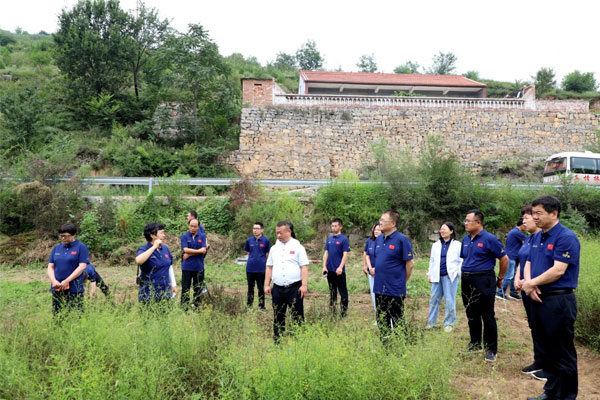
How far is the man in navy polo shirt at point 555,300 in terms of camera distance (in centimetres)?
389

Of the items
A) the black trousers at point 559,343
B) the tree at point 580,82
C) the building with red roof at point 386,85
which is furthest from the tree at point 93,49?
the tree at point 580,82

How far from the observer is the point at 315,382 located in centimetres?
341

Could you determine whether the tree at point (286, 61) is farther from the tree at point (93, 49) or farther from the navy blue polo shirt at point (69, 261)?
the navy blue polo shirt at point (69, 261)

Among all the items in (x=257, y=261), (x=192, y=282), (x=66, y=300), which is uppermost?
(x=257, y=261)

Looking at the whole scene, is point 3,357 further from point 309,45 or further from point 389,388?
point 309,45

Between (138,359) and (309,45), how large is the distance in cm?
4914

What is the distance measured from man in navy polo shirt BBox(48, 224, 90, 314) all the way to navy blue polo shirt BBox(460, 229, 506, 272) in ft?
16.1

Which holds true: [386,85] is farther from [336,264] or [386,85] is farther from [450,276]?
[450,276]

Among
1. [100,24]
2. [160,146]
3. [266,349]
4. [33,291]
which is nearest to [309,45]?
[100,24]

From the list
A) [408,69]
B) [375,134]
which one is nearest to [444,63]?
[408,69]

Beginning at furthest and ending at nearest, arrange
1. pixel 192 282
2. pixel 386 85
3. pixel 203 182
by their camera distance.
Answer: pixel 386 85 < pixel 203 182 < pixel 192 282

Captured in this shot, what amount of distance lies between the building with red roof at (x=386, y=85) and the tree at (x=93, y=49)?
10.1 m

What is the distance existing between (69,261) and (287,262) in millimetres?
2829

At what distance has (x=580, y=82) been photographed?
32719 millimetres
